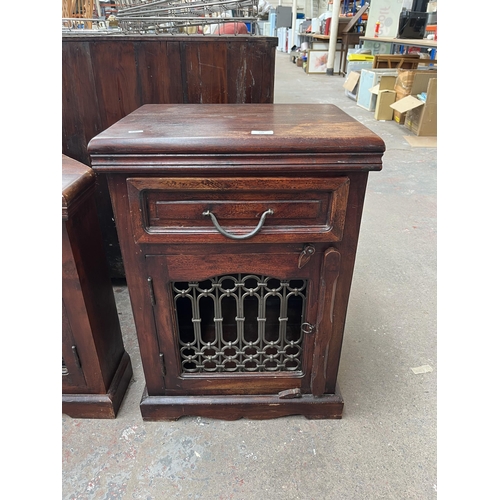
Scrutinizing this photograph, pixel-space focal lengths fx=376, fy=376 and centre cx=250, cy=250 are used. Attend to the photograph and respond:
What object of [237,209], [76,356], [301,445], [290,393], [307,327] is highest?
[237,209]

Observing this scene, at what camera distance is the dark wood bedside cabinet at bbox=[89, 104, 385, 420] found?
2.41 feet

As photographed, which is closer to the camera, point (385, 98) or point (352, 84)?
point (385, 98)

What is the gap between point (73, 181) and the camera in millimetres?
877

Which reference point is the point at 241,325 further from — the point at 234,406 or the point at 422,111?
the point at 422,111

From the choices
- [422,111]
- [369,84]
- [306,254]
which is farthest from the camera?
[369,84]

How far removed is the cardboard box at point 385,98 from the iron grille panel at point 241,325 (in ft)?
11.9

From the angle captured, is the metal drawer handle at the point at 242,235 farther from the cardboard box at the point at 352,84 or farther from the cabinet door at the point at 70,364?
the cardboard box at the point at 352,84

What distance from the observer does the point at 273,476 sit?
96 cm

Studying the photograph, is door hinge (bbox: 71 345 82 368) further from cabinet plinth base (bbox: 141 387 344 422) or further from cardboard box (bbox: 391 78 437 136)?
cardboard box (bbox: 391 78 437 136)

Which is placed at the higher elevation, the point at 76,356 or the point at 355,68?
the point at 355,68

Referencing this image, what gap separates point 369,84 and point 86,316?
4519 mm

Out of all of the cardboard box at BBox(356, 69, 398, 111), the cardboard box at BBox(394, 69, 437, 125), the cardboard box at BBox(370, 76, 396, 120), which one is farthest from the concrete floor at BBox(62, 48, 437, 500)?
the cardboard box at BBox(356, 69, 398, 111)

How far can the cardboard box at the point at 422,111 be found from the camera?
11.1 feet

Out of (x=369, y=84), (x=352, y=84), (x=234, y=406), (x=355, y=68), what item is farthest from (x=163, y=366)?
(x=355, y=68)
